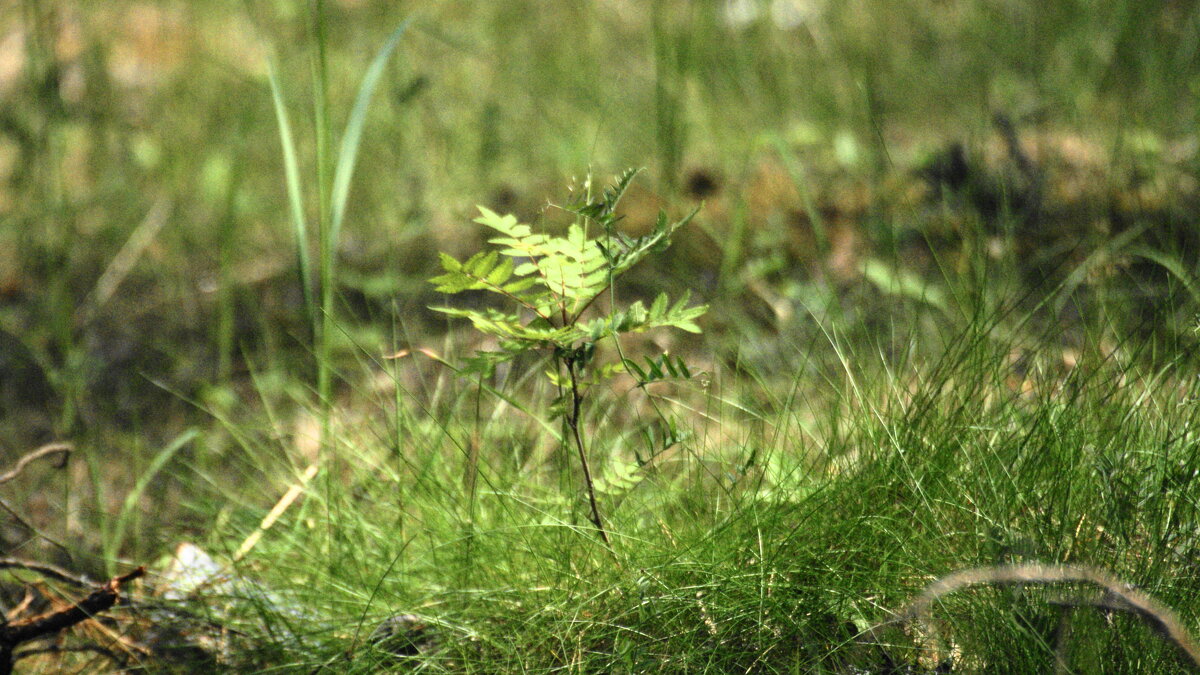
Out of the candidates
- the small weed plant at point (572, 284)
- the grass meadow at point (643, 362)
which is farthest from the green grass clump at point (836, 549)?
the small weed plant at point (572, 284)

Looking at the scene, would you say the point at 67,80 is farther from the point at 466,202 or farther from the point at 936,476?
the point at 936,476

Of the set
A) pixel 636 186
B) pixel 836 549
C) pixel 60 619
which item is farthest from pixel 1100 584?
pixel 636 186

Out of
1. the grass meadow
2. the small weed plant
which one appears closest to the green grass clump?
the grass meadow

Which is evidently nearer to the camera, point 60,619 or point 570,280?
point 570,280

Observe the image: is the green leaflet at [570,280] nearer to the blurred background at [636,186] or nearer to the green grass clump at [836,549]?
the green grass clump at [836,549]

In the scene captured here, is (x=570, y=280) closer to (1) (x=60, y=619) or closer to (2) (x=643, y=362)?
(1) (x=60, y=619)

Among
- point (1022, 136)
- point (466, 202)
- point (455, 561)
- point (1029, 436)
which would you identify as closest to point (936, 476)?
point (1029, 436)
